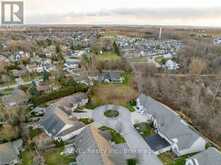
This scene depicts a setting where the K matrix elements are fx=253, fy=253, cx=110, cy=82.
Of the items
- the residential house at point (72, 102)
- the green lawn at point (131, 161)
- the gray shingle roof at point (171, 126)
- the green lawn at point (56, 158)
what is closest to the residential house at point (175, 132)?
the gray shingle roof at point (171, 126)

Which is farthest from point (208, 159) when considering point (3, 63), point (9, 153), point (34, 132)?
point (3, 63)

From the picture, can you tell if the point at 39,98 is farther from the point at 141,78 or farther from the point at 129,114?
the point at 141,78

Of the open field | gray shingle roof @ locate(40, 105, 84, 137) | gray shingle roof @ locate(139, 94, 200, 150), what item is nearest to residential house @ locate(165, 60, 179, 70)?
the open field

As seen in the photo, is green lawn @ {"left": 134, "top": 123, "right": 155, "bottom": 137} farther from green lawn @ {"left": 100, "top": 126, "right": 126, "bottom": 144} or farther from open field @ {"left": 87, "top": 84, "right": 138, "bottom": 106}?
open field @ {"left": 87, "top": 84, "right": 138, "bottom": 106}

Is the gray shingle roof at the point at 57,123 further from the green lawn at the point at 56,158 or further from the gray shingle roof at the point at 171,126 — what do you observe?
the gray shingle roof at the point at 171,126

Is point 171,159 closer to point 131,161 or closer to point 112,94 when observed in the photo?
point 131,161

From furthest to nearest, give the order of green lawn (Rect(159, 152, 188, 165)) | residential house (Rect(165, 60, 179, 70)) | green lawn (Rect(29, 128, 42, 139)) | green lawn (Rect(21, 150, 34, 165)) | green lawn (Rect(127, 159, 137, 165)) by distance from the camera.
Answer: residential house (Rect(165, 60, 179, 70))
green lawn (Rect(29, 128, 42, 139))
green lawn (Rect(159, 152, 188, 165))
green lawn (Rect(21, 150, 34, 165))
green lawn (Rect(127, 159, 137, 165))

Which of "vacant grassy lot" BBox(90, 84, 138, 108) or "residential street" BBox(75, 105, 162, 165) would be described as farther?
"vacant grassy lot" BBox(90, 84, 138, 108)

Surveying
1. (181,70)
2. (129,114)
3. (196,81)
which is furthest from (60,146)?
(181,70)
